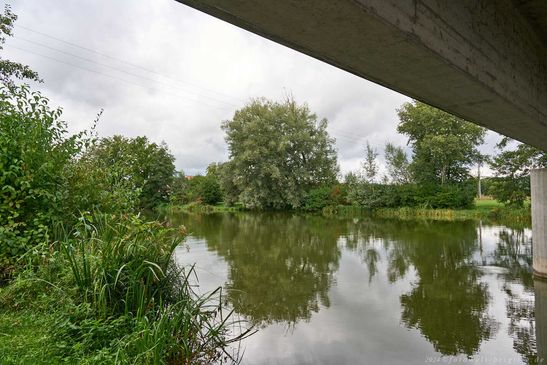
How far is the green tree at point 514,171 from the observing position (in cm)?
1820

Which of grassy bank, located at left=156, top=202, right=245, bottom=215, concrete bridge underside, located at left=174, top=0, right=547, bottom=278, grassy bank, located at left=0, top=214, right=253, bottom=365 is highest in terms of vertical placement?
concrete bridge underside, located at left=174, top=0, right=547, bottom=278

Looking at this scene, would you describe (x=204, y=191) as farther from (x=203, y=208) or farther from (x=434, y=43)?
(x=434, y=43)

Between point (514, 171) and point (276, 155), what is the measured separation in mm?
17015

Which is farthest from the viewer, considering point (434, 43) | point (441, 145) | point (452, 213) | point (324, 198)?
point (324, 198)

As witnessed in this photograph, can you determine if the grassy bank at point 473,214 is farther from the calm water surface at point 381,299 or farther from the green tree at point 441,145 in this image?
the calm water surface at point 381,299

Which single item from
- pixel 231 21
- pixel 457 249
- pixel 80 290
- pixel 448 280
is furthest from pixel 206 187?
pixel 231 21

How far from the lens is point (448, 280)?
7.72m

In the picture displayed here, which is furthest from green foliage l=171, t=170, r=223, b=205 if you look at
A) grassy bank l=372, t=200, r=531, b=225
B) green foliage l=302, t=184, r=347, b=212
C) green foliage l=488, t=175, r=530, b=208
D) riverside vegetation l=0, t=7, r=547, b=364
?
riverside vegetation l=0, t=7, r=547, b=364

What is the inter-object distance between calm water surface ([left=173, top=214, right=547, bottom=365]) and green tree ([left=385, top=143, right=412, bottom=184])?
1488 centimetres

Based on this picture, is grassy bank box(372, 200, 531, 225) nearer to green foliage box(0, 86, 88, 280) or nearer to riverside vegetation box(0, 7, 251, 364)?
riverside vegetation box(0, 7, 251, 364)

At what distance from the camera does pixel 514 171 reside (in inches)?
741

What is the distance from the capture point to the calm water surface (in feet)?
15.0

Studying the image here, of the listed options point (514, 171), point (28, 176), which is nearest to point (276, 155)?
point (514, 171)

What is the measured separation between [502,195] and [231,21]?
22419 mm
